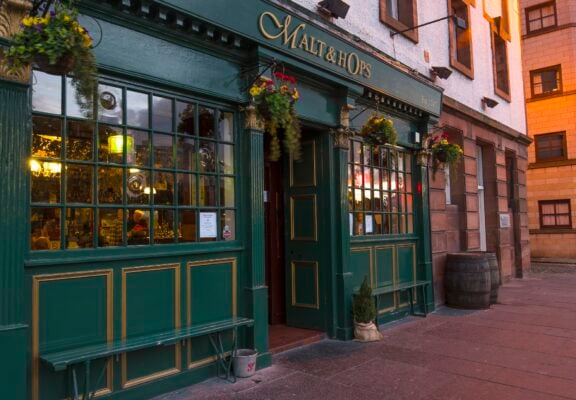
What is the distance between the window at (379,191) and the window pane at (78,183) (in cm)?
396

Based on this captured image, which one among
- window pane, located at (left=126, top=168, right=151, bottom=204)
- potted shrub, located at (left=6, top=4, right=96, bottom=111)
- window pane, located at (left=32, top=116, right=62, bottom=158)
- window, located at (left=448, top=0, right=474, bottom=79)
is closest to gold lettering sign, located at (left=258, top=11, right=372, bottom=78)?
window pane, located at (left=126, top=168, right=151, bottom=204)

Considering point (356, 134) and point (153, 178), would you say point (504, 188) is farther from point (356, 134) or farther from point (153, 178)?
point (153, 178)

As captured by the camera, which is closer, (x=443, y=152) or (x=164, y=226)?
(x=164, y=226)

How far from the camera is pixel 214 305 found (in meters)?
4.94

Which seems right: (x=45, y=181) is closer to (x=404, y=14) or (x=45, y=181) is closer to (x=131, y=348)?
(x=131, y=348)

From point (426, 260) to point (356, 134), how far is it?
9.60 ft

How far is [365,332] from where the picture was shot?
20.8 feet

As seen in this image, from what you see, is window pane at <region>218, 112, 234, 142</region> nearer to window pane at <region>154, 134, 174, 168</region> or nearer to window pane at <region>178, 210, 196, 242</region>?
window pane at <region>154, 134, 174, 168</region>

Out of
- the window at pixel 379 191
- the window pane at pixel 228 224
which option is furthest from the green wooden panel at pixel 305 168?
the window pane at pixel 228 224

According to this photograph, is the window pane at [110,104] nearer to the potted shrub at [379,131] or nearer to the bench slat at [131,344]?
the bench slat at [131,344]

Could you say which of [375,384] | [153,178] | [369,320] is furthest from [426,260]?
[153,178]

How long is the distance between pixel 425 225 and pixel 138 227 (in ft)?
18.8

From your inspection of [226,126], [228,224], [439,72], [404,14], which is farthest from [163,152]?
[439,72]

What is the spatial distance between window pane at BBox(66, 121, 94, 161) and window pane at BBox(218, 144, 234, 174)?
1.48 meters
